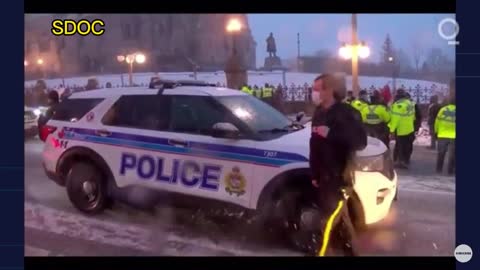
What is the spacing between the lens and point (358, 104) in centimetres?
452

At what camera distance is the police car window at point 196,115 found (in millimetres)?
4551

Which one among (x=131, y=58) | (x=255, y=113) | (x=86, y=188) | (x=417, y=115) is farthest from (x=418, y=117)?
(x=86, y=188)

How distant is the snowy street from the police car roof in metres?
0.59

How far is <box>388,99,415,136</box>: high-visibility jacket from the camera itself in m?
4.80

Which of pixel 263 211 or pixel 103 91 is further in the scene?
pixel 103 91

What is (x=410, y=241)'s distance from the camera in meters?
4.65

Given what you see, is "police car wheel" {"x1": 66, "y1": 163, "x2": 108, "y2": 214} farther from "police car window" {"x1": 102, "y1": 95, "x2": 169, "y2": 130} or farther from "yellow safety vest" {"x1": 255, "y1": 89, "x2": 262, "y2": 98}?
"yellow safety vest" {"x1": 255, "y1": 89, "x2": 262, "y2": 98}

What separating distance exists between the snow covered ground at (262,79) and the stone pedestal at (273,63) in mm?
54
